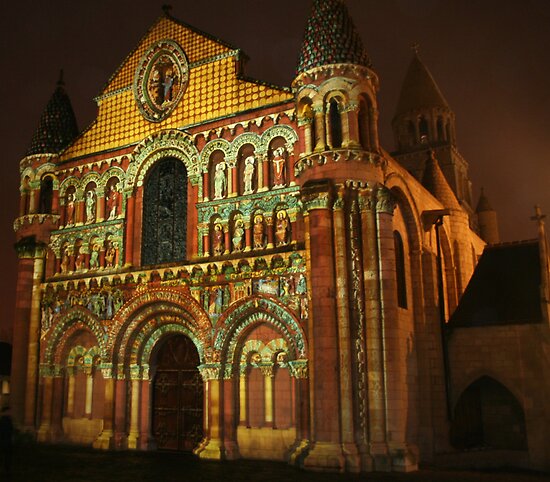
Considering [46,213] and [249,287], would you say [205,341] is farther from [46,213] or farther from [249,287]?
[46,213]

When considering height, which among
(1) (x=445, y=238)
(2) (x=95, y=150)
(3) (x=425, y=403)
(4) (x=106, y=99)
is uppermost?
(4) (x=106, y=99)

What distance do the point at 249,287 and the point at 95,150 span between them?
10.0 meters

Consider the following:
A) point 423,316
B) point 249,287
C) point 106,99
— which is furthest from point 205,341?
point 106,99

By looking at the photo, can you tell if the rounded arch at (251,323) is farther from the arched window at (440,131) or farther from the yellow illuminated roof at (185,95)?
the arched window at (440,131)

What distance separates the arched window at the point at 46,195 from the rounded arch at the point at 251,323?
10934 millimetres

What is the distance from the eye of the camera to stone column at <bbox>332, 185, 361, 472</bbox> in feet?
56.1

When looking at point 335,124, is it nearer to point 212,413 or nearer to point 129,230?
point 129,230

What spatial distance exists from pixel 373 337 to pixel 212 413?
613 cm

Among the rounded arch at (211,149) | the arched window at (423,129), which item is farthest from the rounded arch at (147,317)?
the arched window at (423,129)

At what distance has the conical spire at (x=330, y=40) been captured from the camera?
1980 cm

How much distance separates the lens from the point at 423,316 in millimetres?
21625

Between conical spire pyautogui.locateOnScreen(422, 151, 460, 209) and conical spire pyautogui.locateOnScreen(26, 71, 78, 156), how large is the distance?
1627 centimetres

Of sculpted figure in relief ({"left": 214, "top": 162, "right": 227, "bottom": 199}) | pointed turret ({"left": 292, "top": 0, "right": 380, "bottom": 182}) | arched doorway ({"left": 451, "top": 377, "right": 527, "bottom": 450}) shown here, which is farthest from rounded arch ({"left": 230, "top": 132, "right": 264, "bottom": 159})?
arched doorway ({"left": 451, "top": 377, "right": 527, "bottom": 450})

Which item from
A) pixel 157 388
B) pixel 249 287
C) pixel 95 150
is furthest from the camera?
pixel 95 150
